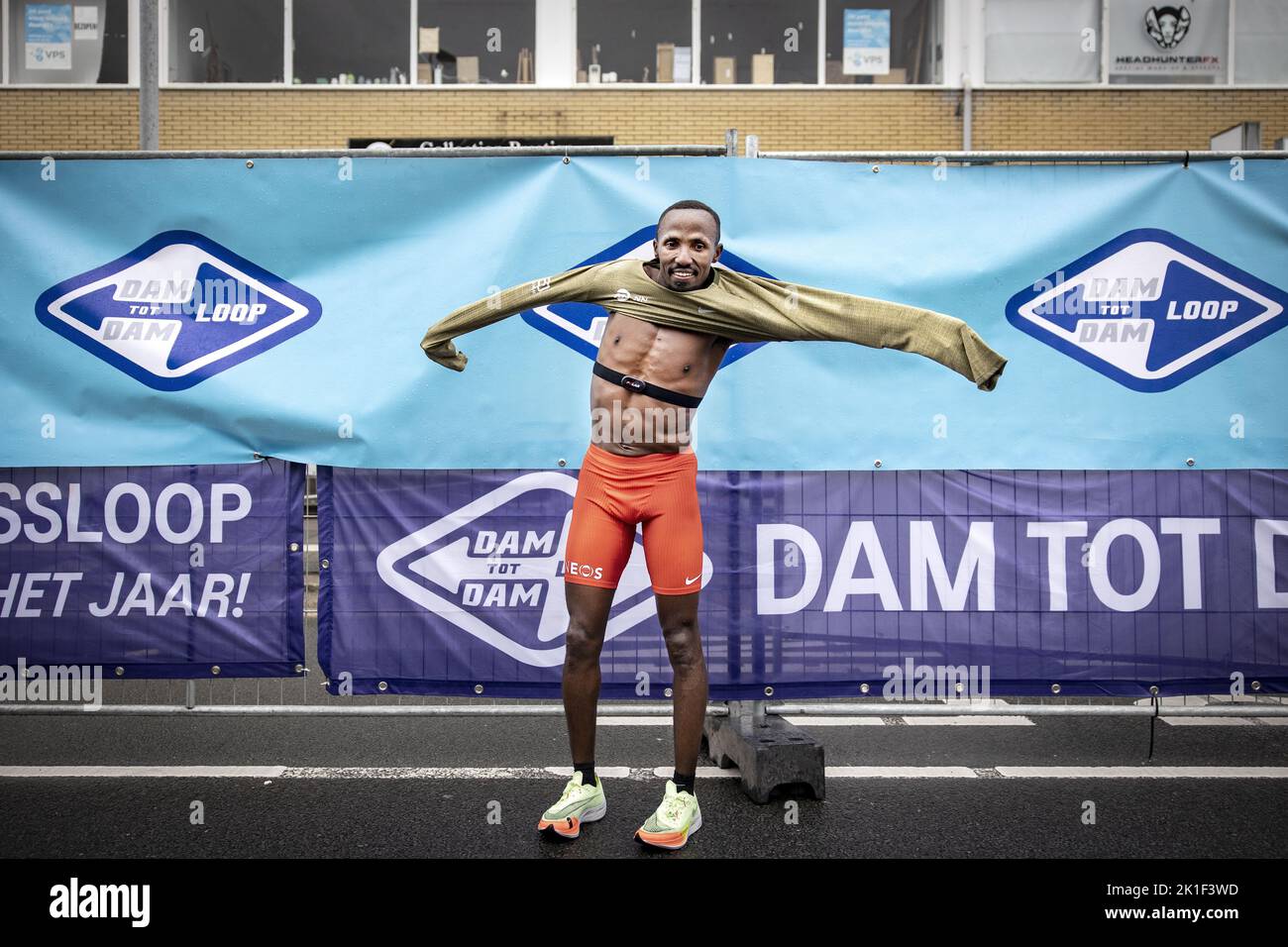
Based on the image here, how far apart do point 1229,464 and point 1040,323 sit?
3.56 ft

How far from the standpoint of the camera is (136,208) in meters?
5.36

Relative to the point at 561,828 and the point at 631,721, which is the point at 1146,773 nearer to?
the point at 631,721

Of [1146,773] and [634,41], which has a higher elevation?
[634,41]

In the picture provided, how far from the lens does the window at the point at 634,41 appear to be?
18.0m

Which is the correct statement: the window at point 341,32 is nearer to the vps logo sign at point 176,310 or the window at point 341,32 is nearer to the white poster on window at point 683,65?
the white poster on window at point 683,65

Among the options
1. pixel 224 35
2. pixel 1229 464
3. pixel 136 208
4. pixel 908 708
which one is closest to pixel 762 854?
pixel 908 708

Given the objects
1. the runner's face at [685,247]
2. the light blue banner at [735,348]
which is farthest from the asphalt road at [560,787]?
the runner's face at [685,247]

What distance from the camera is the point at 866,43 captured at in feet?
59.3

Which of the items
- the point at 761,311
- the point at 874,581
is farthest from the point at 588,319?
the point at 874,581

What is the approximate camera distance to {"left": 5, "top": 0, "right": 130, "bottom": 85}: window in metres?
18.1

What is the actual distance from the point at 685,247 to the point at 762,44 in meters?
15.1

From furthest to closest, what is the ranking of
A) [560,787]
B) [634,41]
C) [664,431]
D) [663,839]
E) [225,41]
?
1. [225,41]
2. [634,41]
3. [560,787]
4. [664,431]
5. [663,839]

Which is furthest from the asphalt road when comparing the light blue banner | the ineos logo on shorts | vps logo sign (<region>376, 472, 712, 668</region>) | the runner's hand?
the runner's hand

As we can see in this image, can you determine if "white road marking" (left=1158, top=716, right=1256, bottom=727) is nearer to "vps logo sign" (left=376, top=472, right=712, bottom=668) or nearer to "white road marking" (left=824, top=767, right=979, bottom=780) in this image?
"white road marking" (left=824, top=767, right=979, bottom=780)
